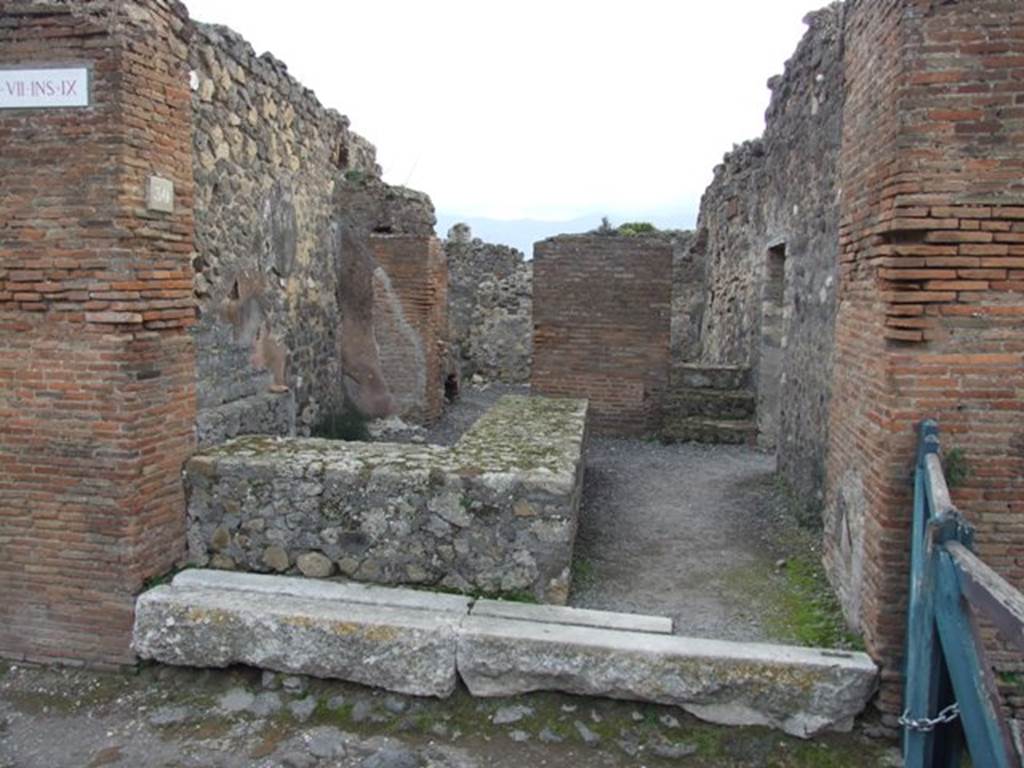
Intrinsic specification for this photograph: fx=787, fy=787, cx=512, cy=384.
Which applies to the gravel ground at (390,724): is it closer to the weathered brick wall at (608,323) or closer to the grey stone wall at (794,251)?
the grey stone wall at (794,251)

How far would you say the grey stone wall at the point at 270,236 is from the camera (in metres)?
6.15

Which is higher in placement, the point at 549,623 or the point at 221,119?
the point at 221,119

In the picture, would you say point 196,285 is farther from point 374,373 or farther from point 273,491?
point 374,373

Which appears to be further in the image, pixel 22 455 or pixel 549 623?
pixel 22 455

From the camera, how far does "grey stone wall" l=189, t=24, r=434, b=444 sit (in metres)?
→ 6.15

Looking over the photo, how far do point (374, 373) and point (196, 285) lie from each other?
4.21 metres

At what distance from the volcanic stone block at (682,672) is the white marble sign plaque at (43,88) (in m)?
3.52

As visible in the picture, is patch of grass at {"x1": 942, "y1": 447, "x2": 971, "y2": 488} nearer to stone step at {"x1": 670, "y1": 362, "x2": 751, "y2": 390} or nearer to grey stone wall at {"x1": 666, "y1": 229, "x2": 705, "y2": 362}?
stone step at {"x1": 670, "y1": 362, "x2": 751, "y2": 390}

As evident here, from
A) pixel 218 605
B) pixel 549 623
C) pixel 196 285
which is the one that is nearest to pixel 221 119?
pixel 196 285

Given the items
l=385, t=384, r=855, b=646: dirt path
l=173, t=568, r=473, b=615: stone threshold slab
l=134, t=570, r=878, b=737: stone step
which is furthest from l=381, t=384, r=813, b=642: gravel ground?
l=173, t=568, r=473, b=615: stone threshold slab

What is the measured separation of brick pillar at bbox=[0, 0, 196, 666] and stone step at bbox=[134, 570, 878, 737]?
17.7 inches

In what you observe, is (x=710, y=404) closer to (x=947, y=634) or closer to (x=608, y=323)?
(x=608, y=323)

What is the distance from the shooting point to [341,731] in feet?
13.1

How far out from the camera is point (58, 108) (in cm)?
425
